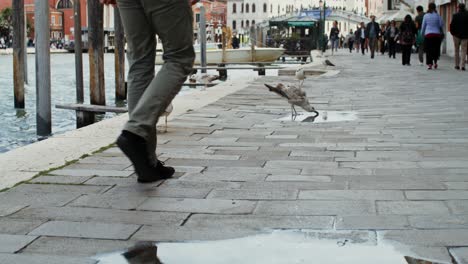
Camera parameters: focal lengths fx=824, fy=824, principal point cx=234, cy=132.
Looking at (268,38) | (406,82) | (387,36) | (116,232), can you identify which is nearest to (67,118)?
(406,82)

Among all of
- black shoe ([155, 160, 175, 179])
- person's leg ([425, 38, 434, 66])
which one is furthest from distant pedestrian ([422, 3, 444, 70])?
black shoe ([155, 160, 175, 179])

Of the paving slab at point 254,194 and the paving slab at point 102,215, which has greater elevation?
the paving slab at point 102,215

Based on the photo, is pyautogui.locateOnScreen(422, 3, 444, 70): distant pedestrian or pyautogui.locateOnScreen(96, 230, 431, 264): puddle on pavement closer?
pyautogui.locateOnScreen(96, 230, 431, 264): puddle on pavement

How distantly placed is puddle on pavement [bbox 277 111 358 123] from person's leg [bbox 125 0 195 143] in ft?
12.6

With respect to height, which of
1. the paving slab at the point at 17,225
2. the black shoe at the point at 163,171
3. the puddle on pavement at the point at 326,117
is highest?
the black shoe at the point at 163,171

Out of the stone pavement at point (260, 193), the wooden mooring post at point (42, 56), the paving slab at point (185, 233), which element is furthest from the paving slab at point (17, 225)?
the wooden mooring post at point (42, 56)

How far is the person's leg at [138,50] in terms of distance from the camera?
439 centimetres

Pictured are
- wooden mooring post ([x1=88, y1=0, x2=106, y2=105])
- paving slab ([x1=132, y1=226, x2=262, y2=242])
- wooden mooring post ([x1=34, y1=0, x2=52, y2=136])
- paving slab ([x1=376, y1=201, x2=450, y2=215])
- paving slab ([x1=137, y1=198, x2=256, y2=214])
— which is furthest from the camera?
wooden mooring post ([x1=88, y1=0, x2=106, y2=105])

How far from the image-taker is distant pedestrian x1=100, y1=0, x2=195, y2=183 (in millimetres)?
4234

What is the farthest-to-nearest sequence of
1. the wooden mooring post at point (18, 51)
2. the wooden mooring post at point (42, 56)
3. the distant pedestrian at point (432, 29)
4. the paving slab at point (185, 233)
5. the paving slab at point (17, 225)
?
the distant pedestrian at point (432, 29) < the wooden mooring post at point (18, 51) < the wooden mooring post at point (42, 56) < the paving slab at point (17, 225) < the paving slab at point (185, 233)

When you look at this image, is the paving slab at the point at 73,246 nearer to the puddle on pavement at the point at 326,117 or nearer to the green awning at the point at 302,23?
the puddle on pavement at the point at 326,117

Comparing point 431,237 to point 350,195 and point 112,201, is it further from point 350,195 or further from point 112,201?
point 112,201

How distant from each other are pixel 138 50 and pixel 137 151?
590mm

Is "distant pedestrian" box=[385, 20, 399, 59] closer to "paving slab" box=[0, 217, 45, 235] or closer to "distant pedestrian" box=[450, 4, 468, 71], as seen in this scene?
"distant pedestrian" box=[450, 4, 468, 71]
